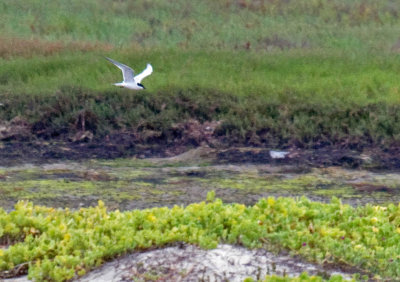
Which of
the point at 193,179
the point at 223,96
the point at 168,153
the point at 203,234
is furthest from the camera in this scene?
the point at 223,96

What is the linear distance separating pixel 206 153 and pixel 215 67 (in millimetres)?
3608

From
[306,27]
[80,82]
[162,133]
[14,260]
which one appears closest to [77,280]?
[14,260]

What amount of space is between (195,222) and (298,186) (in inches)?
207

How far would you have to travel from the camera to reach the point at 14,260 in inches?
219

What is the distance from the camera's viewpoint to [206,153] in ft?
42.5

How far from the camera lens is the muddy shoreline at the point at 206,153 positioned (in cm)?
1246

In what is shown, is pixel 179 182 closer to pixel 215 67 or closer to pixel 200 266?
pixel 215 67

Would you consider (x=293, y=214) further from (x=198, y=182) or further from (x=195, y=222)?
(x=198, y=182)

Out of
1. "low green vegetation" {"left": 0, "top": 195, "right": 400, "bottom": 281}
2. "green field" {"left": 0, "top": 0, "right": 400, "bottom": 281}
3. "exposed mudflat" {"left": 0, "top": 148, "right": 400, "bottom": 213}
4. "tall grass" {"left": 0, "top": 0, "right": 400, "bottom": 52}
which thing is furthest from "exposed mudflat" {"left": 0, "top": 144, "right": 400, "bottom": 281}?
"tall grass" {"left": 0, "top": 0, "right": 400, "bottom": 52}

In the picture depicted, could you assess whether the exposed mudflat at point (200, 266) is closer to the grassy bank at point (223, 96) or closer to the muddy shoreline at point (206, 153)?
the muddy shoreline at point (206, 153)

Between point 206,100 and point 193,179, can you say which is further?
point 206,100

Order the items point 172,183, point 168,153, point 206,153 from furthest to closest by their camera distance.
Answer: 1. point 168,153
2. point 206,153
3. point 172,183

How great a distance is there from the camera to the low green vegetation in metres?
5.51

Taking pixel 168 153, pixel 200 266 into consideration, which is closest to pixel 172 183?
pixel 168 153
